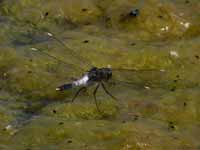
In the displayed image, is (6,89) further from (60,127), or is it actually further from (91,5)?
(91,5)

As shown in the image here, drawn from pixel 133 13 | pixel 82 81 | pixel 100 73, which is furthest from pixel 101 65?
pixel 133 13

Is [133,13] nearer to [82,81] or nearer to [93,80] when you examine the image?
[93,80]

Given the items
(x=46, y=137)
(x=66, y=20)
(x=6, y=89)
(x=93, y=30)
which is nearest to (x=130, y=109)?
(x=46, y=137)

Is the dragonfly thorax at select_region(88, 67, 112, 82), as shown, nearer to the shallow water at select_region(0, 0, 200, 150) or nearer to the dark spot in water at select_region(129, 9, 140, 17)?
the shallow water at select_region(0, 0, 200, 150)

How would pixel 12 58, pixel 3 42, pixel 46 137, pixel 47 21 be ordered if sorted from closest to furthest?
pixel 46 137 < pixel 12 58 < pixel 3 42 < pixel 47 21

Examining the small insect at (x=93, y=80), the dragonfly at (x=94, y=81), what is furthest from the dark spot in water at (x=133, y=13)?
the small insect at (x=93, y=80)

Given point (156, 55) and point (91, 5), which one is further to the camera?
point (91, 5)
